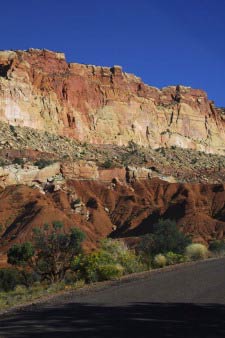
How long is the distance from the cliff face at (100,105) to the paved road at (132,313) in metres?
98.7

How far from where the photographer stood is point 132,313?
32.5 feet

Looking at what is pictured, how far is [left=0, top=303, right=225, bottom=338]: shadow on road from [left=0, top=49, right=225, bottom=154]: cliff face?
100976 millimetres

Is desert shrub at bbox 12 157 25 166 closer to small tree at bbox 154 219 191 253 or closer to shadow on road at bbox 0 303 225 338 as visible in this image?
small tree at bbox 154 219 191 253

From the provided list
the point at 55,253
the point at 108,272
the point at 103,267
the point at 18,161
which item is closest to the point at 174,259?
the point at 103,267

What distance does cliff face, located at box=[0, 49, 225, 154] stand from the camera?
377 ft

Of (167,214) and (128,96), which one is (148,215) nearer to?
(167,214)

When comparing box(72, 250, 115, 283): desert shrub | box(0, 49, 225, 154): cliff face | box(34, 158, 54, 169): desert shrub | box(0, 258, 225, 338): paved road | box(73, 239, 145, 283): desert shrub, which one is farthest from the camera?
box(0, 49, 225, 154): cliff face

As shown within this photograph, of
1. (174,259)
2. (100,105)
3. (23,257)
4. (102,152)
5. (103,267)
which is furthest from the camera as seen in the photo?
(100,105)

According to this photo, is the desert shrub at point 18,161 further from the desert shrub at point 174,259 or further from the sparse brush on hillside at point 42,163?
the desert shrub at point 174,259

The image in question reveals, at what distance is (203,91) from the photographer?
158 metres

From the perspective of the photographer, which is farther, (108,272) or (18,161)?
(18,161)

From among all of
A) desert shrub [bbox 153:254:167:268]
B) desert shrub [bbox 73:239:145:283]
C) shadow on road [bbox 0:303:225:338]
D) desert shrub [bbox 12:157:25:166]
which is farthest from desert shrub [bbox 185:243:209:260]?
desert shrub [bbox 12:157:25:166]

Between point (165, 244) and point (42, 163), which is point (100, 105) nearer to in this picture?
point (42, 163)

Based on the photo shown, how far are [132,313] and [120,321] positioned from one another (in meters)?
0.84
